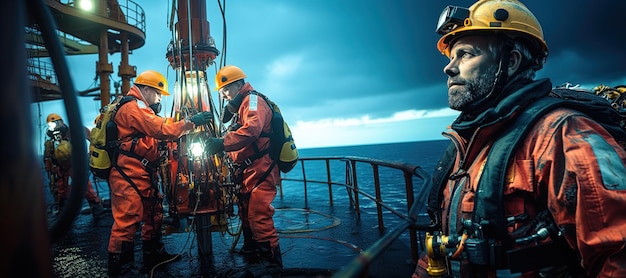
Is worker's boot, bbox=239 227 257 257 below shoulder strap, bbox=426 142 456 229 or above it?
below

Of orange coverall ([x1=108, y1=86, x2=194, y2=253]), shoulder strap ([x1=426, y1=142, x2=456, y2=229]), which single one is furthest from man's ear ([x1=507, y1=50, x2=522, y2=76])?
orange coverall ([x1=108, y1=86, x2=194, y2=253])

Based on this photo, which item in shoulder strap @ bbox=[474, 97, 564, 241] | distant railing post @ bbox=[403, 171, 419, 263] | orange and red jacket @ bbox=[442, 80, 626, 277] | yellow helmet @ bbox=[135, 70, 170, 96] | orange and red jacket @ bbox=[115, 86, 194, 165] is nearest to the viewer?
orange and red jacket @ bbox=[442, 80, 626, 277]

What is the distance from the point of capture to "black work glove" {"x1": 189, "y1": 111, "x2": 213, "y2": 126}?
3.69 metres

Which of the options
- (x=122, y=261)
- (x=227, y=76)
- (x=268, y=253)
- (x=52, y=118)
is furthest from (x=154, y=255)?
(x=52, y=118)

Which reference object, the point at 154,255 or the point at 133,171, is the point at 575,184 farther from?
the point at 154,255

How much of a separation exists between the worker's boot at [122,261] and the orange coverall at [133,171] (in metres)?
0.04

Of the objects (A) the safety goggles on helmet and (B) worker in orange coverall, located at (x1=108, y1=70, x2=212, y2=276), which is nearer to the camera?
(A) the safety goggles on helmet

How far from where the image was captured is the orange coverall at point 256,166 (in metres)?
3.69

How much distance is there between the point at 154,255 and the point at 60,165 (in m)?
5.48

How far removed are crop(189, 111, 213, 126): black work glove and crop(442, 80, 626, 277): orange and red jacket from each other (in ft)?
9.22

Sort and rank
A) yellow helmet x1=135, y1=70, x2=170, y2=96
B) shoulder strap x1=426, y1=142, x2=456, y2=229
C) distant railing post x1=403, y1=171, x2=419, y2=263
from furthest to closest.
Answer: yellow helmet x1=135, y1=70, x2=170, y2=96 < distant railing post x1=403, y1=171, x2=419, y2=263 < shoulder strap x1=426, y1=142, x2=456, y2=229

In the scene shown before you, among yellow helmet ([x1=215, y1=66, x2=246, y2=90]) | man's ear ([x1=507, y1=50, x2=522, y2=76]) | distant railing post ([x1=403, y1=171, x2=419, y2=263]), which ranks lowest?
distant railing post ([x1=403, y1=171, x2=419, y2=263])

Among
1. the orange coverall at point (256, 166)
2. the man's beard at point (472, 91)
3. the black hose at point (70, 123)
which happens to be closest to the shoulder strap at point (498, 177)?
the man's beard at point (472, 91)

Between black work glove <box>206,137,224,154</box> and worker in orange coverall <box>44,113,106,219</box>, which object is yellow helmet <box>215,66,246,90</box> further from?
worker in orange coverall <box>44,113,106,219</box>
